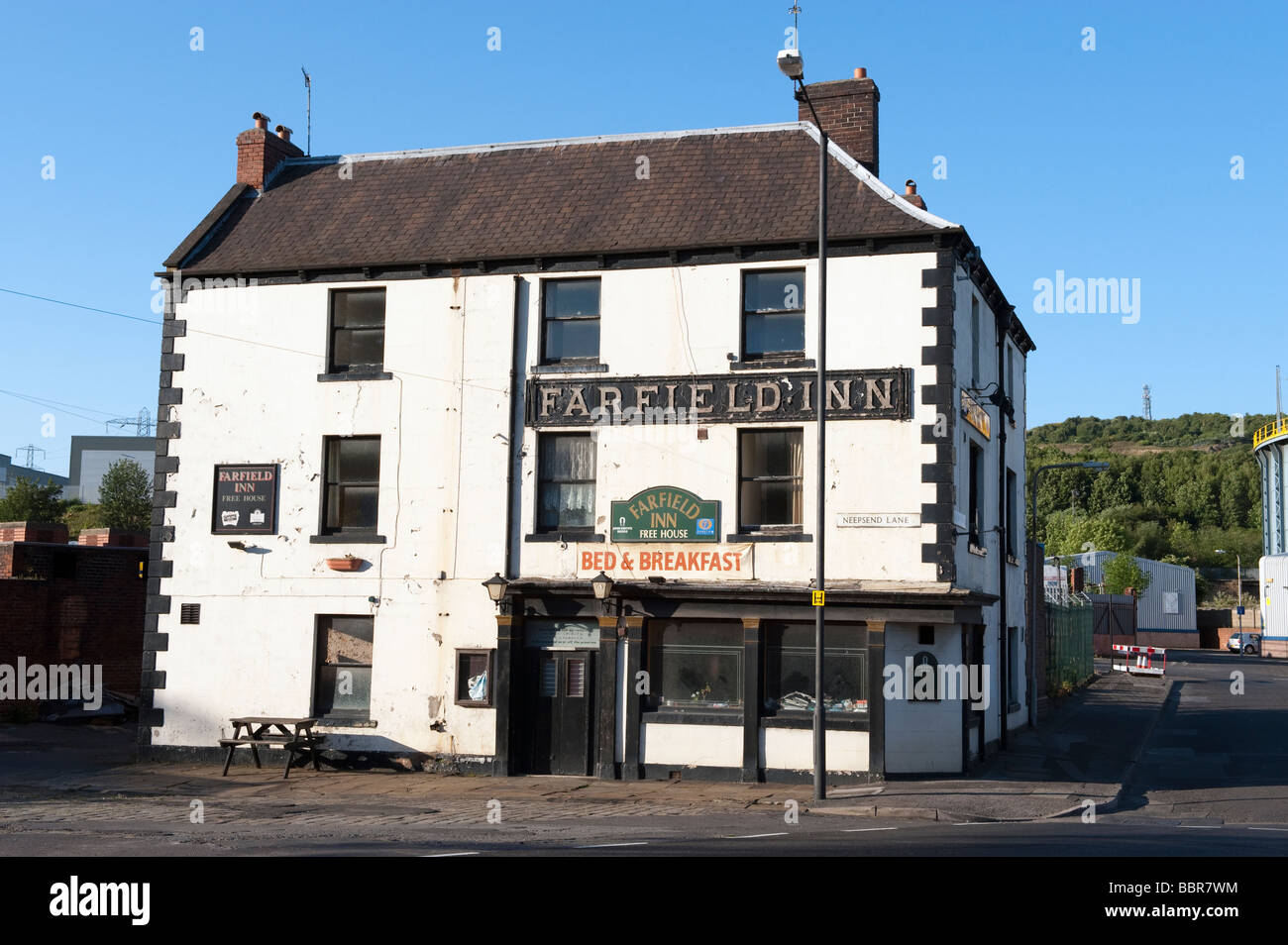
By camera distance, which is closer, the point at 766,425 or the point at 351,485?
the point at 766,425

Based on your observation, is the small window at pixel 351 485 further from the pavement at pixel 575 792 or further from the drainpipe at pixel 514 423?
the pavement at pixel 575 792

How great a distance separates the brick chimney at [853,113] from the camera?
22453 mm

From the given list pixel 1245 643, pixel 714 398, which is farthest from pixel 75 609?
pixel 1245 643

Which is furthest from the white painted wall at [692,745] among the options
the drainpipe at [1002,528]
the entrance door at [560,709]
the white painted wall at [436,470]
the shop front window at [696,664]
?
the drainpipe at [1002,528]

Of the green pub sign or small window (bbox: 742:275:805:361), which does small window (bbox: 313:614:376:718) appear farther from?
small window (bbox: 742:275:805:361)

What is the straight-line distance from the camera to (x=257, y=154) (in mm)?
25406

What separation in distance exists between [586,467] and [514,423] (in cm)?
150

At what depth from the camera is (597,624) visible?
832 inches

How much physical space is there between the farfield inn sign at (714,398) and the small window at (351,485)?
3219 mm

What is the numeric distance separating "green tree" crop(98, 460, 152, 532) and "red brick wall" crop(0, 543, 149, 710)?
4969cm

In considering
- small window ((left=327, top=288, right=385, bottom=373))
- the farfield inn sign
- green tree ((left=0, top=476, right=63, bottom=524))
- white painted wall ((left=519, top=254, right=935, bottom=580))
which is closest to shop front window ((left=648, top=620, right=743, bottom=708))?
white painted wall ((left=519, top=254, right=935, bottom=580))

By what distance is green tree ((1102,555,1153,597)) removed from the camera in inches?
3287

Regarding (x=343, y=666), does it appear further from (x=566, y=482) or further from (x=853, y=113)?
Answer: (x=853, y=113)
